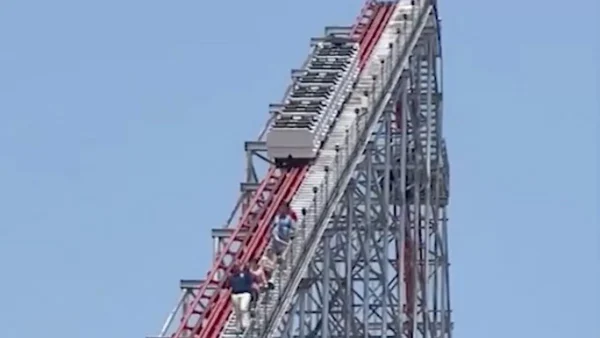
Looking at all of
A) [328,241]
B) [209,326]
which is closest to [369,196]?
[328,241]

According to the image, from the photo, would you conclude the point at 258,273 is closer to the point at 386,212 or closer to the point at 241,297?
the point at 241,297

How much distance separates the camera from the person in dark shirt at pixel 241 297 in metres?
106

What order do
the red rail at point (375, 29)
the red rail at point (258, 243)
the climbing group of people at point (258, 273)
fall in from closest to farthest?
the climbing group of people at point (258, 273) → the red rail at point (258, 243) → the red rail at point (375, 29)

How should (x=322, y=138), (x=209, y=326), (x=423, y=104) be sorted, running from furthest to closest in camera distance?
1. (x=423, y=104)
2. (x=322, y=138)
3. (x=209, y=326)

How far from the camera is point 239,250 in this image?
111 metres

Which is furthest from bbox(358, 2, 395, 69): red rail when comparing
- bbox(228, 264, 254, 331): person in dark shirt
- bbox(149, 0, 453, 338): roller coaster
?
bbox(228, 264, 254, 331): person in dark shirt

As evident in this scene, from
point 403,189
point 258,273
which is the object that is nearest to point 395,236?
point 403,189

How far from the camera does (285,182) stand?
374ft

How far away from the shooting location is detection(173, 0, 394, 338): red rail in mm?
108750

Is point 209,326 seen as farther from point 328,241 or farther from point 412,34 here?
point 412,34

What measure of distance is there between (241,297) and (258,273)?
147cm

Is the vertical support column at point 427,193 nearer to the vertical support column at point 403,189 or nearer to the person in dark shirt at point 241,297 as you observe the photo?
the vertical support column at point 403,189

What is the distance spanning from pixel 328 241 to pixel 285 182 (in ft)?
7.73

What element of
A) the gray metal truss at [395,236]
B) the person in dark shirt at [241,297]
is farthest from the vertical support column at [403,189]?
the person in dark shirt at [241,297]
